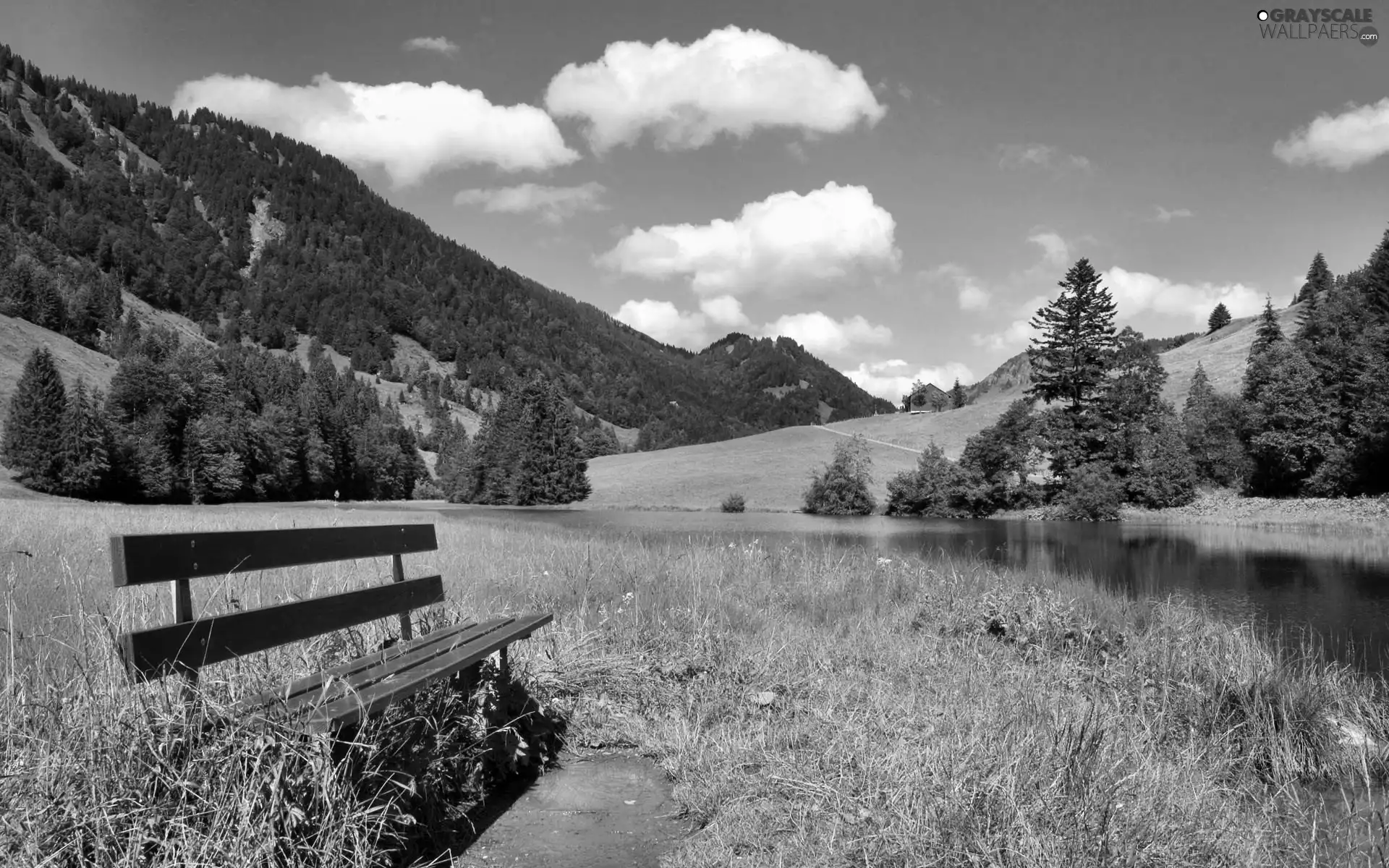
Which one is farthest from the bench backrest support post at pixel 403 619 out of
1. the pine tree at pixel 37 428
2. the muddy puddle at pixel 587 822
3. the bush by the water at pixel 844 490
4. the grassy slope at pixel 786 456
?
the pine tree at pixel 37 428

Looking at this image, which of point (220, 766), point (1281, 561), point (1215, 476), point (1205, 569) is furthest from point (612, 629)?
point (1215, 476)

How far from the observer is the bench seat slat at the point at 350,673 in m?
2.88

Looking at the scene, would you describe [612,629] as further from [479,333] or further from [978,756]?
[479,333]

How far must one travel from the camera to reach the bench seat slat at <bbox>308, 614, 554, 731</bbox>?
2.87 meters

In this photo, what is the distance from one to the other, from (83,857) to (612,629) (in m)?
4.65

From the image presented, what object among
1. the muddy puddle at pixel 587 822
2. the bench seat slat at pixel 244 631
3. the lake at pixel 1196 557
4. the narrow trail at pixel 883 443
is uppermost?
the narrow trail at pixel 883 443

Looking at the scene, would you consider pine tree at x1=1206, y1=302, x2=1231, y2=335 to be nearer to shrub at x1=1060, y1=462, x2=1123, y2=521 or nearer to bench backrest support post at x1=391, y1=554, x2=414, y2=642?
shrub at x1=1060, y1=462, x2=1123, y2=521

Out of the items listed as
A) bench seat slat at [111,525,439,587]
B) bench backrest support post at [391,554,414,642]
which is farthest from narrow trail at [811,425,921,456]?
bench seat slat at [111,525,439,587]

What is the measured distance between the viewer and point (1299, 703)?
235 inches

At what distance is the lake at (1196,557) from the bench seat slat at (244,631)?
10.0 metres

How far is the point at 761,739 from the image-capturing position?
4262 millimetres

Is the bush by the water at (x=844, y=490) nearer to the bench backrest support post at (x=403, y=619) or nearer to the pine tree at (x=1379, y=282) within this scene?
the pine tree at (x=1379, y=282)

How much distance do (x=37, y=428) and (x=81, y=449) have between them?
3.61m

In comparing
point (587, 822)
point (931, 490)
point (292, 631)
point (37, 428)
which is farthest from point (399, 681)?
point (37, 428)
